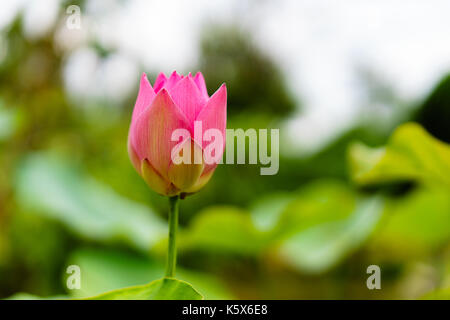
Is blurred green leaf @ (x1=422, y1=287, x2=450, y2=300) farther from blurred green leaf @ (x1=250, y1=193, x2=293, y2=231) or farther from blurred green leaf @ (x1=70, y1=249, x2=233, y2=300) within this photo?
blurred green leaf @ (x1=250, y1=193, x2=293, y2=231)

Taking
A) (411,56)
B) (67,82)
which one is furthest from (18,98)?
(411,56)

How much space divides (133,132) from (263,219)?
2.41ft

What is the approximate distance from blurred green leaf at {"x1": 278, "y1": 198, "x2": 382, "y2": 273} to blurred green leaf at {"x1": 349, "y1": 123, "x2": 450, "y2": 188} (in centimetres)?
20

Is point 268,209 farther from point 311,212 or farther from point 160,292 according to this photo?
point 160,292

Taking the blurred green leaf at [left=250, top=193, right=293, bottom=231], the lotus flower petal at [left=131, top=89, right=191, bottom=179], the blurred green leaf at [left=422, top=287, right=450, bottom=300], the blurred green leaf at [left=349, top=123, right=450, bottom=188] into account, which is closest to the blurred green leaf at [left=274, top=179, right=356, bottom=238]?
the blurred green leaf at [left=250, top=193, right=293, bottom=231]

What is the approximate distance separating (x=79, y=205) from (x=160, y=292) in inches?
23.4

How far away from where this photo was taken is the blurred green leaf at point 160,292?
0.27 metres

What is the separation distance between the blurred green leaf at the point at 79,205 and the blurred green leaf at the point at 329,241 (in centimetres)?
22

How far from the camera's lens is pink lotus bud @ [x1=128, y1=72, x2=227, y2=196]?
0.87 ft

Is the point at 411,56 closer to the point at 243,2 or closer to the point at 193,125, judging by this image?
the point at 193,125

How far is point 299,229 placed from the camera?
0.73 meters

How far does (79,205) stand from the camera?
83cm

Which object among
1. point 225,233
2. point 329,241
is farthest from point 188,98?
point 329,241

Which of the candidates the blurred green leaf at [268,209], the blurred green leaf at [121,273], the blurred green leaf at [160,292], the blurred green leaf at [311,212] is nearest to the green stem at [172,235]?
the blurred green leaf at [160,292]
